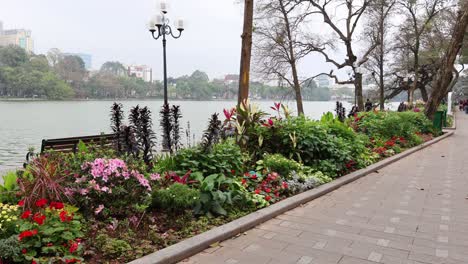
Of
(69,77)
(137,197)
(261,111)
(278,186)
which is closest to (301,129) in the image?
(261,111)

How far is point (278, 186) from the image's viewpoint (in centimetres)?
560

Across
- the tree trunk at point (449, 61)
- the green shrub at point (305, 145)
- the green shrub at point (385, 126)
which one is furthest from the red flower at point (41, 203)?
the tree trunk at point (449, 61)

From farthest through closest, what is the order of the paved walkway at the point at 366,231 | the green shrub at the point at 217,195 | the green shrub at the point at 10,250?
the green shrub at the point at 217,195, the paved walkway at the point at 366,231, the green shrub at the point at 10,250

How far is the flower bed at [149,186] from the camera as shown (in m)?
3.12

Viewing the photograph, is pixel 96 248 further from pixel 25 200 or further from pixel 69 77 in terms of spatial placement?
pixel 69 77

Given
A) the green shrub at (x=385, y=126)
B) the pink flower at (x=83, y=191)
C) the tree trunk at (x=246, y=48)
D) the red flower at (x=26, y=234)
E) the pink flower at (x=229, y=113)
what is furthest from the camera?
the green shrub at (x=385, y=126)

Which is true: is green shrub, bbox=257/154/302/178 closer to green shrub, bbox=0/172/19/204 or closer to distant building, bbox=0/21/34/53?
green shrub, bbox=0/172/19/204

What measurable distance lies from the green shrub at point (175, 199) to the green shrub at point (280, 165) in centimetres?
216

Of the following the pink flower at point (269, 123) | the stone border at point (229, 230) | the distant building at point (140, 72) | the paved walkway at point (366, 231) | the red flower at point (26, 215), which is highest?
the distant building at point (140, 72)

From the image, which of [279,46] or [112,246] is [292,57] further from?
[112,246]

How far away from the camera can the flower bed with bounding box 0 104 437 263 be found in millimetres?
3123

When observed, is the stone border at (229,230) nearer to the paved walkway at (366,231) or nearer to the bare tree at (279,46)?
the paved walkway at (366,231)

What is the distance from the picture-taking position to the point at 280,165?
20.0 ft

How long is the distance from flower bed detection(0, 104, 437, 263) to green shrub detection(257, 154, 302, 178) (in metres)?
0.02
